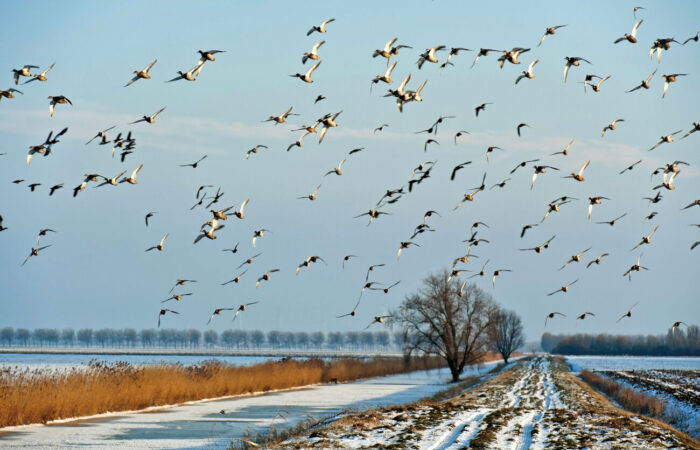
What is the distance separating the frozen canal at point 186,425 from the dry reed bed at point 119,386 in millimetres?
1094

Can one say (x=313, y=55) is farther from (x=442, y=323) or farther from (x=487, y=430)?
(x=442, y=323)

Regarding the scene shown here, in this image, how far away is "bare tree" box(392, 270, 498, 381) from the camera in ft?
233

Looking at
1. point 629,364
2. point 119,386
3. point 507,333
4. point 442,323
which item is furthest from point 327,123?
point 507,333

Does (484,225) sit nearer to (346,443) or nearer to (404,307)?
(346,443)

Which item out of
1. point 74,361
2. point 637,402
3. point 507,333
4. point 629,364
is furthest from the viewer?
point 507,333

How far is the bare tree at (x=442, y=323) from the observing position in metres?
71.1

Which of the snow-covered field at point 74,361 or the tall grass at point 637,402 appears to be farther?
the snow-covered field at point 74,361

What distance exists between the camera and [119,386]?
36.2 metres

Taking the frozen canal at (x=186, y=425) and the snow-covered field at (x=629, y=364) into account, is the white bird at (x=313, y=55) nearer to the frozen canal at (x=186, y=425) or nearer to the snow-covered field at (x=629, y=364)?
the frozen canal at (x=186, y=425)

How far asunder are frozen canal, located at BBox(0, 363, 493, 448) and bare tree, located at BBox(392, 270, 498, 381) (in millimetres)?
26917

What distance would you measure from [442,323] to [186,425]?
45.0 m

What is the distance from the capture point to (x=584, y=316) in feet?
88.0

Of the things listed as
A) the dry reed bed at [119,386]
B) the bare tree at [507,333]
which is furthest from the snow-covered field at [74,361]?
the bare tree at [507,333]

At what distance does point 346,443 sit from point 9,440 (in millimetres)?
11801
